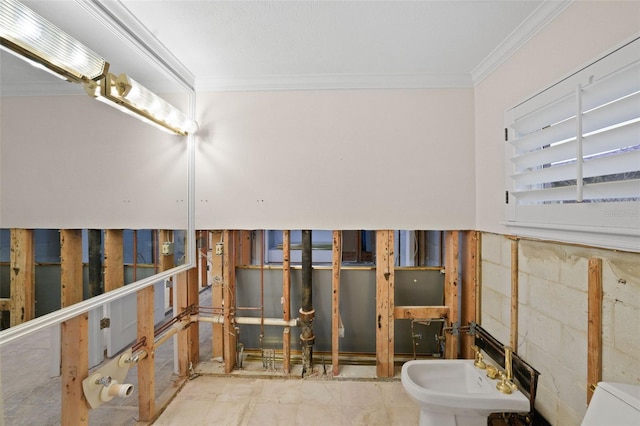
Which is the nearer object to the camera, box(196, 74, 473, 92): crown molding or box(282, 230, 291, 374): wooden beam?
box(196, 74, 473, 92): crown molding

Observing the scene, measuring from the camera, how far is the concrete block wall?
940 millimetres

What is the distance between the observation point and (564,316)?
46.1 inches

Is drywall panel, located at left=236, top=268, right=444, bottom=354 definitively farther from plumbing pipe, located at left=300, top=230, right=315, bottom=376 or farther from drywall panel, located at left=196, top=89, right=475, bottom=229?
drywall panel, located at left=196, top=89, right=475, bottom=229

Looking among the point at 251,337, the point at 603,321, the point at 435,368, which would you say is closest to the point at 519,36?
the point at 603,321

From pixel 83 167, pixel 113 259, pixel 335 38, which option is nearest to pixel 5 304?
pixel 113 259

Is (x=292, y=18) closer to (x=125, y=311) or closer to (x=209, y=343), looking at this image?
(x=125, y=311)

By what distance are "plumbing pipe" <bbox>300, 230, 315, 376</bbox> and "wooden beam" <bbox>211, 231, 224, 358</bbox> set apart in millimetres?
713

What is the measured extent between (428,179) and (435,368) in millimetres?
1307

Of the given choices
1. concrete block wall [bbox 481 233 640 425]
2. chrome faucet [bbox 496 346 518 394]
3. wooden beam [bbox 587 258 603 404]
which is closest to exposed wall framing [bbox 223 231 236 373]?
chrome faucet [bbox 496 346 518 394]

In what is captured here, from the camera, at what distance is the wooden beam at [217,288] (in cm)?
207

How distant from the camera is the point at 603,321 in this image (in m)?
1.01

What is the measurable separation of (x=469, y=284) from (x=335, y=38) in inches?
75.7

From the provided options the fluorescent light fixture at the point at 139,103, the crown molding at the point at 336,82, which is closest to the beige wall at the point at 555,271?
the crown molding at the point at 336,82

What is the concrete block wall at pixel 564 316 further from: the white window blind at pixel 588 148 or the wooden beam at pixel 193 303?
the wooden beam at pixel 193 303
